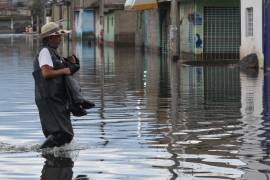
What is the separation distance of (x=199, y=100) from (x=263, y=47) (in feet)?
32.7

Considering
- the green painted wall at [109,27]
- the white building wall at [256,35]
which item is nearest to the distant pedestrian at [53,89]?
the white building wall at [256,35]

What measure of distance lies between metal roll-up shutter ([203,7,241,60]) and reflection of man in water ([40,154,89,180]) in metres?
26.8

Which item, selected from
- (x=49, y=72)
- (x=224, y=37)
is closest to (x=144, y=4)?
(x=224, y=37)

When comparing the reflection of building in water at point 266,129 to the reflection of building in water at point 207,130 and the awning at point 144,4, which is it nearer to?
the reflection of building in water at point 207,130

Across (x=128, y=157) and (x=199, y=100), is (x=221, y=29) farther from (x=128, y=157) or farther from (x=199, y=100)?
(x=128, y=157)

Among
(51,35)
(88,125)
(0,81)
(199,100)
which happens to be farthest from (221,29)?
(51,35)

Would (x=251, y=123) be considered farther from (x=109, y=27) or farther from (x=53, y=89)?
(x=109, y=27)

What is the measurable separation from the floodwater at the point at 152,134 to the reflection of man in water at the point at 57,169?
11 millimetres

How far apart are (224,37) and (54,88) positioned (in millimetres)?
26746

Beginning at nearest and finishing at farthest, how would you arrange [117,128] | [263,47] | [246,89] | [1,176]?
[1,176] → [117,128] → [246,89] → [263,47]

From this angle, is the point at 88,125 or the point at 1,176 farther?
the point at 88,125

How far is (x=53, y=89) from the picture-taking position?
10.4 m

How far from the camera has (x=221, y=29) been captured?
36562 millimetres

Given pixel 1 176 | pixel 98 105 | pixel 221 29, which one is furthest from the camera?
pixel 221 29
